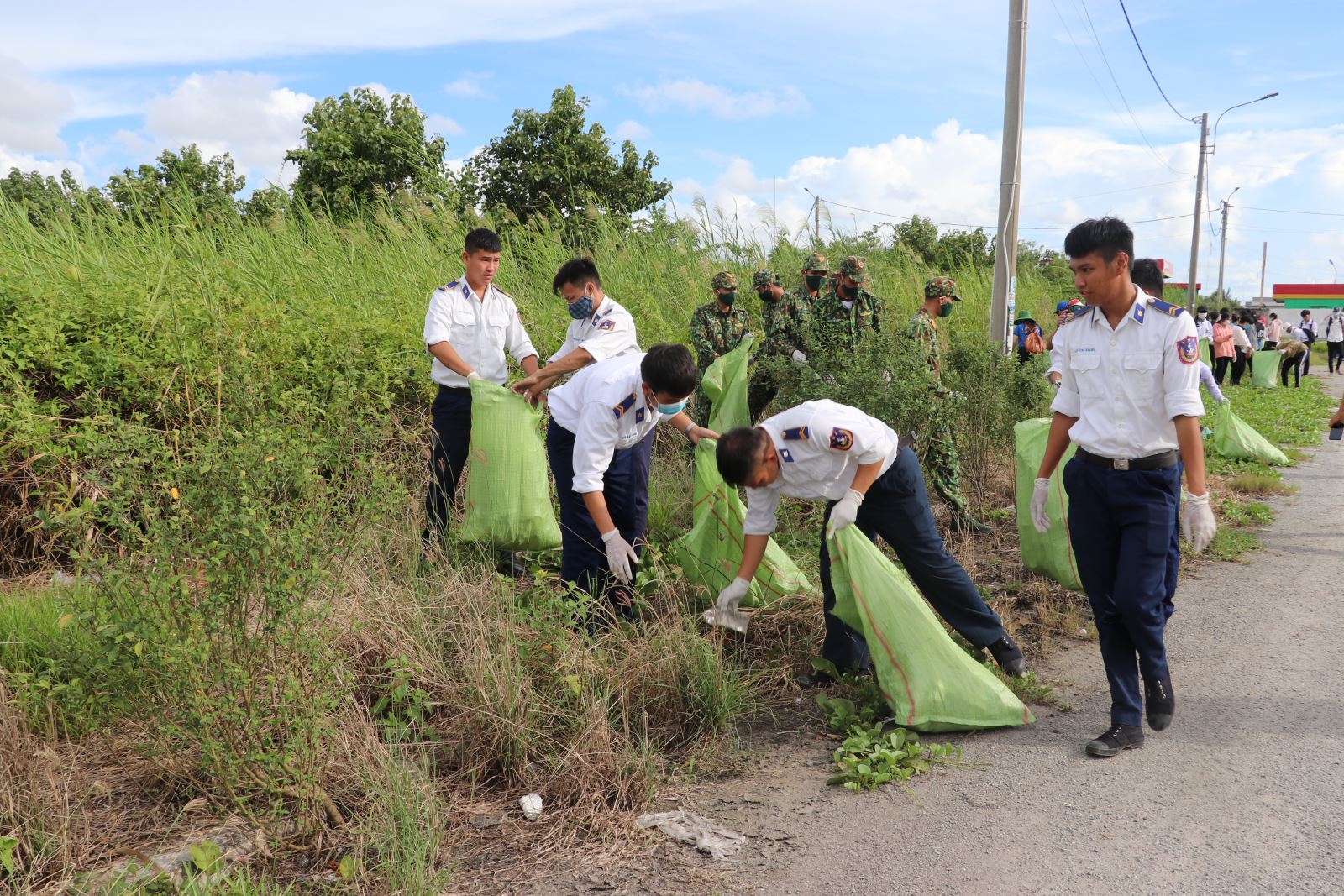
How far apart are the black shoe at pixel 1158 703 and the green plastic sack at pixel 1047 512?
112 centimetres

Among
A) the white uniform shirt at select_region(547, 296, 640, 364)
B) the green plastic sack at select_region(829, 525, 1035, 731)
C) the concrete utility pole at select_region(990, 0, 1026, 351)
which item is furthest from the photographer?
the concrete utility pole at select_region(990, 0, 1026, 351)

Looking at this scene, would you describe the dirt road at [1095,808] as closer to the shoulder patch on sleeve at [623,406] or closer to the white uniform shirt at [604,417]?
the white uniform shirt at [604,417]

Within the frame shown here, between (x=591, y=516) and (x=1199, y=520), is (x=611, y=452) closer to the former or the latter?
(x=591, y=516)

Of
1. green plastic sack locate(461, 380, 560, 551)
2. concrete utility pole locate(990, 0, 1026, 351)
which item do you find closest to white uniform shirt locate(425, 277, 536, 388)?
green plastic sack locate(461, 380, 560, 551)

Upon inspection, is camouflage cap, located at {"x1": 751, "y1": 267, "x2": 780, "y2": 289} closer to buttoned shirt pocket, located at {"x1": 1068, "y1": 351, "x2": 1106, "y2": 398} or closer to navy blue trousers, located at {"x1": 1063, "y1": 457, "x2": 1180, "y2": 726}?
buttoned shirt pocket, located at {"x1": 1068, "y1": 351, "x2": 1106, "y2": 398}

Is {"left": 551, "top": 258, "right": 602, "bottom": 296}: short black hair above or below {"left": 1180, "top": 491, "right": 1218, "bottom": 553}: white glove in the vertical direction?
above

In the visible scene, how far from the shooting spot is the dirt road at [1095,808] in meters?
2.75

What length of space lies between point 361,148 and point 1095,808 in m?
14.4

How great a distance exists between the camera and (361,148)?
1492cm

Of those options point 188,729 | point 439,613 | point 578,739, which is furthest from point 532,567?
point 188,729

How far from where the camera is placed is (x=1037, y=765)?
11.3ft

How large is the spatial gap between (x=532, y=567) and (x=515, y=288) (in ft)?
12.5

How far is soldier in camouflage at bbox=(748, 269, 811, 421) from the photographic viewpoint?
741cm

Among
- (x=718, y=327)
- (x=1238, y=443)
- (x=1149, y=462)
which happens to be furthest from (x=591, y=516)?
(x=1238, y=443)
